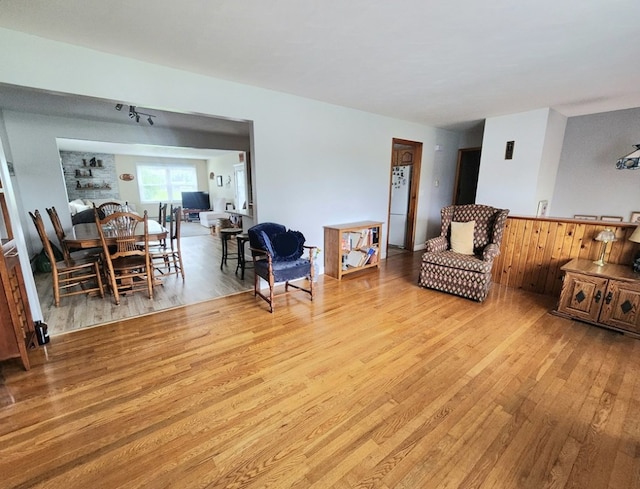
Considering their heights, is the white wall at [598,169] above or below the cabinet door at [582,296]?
above

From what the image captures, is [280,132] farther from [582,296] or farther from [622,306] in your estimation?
[622,306]

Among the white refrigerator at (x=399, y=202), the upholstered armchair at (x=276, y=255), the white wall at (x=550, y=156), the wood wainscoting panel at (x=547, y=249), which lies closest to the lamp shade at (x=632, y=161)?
the white wall at (x=550, y=156)

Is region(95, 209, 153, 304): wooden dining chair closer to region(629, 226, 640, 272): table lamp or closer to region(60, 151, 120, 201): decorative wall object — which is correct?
region(629, 226, 640, 272): table lamp

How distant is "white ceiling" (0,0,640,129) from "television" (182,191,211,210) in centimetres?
813

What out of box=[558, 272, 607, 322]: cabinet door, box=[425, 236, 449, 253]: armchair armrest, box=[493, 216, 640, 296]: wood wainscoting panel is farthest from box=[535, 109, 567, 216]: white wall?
box=[558, 272, 607, 322]: cabinet door

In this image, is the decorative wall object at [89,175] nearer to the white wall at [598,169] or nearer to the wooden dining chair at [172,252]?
the wooden dining chair at [172,252]

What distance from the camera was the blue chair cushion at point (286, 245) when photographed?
10.8 feet

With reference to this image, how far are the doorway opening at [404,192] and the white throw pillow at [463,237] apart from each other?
167 cm

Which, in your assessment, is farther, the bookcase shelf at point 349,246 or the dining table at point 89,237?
the bookcase shelf at point 349,246

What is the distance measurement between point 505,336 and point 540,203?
3.13 metres

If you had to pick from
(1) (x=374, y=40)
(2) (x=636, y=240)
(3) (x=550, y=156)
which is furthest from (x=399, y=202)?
(1) (x=374, y=40)

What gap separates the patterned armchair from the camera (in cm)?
324

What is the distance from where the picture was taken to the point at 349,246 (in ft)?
14.1

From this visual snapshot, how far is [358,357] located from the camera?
2229mm
